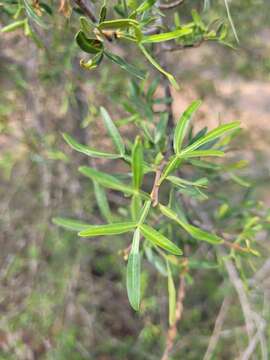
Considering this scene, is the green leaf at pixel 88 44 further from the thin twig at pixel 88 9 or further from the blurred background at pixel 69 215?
the blurred background at pixel 69 215

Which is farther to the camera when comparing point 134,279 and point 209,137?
point 209,137

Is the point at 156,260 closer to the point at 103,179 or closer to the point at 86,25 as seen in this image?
the point at 103,179

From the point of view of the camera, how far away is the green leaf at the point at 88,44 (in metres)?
0.57

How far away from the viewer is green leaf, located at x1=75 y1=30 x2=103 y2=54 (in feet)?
1.88

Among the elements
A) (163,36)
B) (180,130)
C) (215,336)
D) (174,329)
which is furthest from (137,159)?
(215,336)

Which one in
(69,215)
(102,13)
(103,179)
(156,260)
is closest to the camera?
(102,13)

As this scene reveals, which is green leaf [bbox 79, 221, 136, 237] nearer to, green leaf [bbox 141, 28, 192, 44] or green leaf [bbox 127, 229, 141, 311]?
green leaf [bbox 127, 229, 141, 311]

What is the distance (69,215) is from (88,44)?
1318 millimetres

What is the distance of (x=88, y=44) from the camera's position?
595 millimetres

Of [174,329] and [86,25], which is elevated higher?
[86,25]

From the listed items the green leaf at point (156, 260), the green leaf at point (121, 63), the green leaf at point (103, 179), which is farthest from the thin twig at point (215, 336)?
the green leaf at point (121, 63)

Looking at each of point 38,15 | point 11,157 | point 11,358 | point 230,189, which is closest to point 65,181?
point 11,157

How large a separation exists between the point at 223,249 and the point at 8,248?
3.91 ft

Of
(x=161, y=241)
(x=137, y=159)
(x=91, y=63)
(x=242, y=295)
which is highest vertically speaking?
(x=91, y=63)
